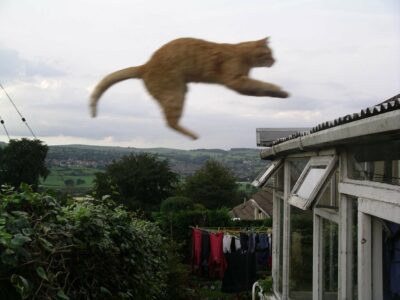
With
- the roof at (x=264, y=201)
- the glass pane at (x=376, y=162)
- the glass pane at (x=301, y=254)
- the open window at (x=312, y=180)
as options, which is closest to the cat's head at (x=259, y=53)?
the glass pane at (x=376, y=162)

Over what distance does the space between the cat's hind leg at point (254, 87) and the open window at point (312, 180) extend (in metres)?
2.37

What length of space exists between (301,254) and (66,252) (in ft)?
10.2

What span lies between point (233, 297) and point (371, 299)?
601 centimetres

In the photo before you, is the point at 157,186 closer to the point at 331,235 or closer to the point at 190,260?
the point at 331,235

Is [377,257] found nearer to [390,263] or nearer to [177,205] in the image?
[390,263]

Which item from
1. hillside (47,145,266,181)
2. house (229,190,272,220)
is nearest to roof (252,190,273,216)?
house (229,190,272,220)

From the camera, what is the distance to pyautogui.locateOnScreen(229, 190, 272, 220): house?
48.8 ft

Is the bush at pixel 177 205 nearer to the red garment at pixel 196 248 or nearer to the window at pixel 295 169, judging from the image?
the red garment at pixel 196 248

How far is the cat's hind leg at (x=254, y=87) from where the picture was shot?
28.7 inches

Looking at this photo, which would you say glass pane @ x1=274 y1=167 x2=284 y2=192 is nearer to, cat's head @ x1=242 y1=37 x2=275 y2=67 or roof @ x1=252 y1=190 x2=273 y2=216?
cat's head @ x1=242 y1=37 x2=275 y2=67

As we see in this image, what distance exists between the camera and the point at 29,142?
1229 millimetres

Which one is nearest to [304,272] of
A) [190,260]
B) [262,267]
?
[262,267]

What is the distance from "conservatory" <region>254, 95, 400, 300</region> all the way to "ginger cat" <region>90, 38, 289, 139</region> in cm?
131

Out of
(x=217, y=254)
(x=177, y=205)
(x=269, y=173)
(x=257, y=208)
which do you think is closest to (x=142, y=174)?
(x=269, y=173)
